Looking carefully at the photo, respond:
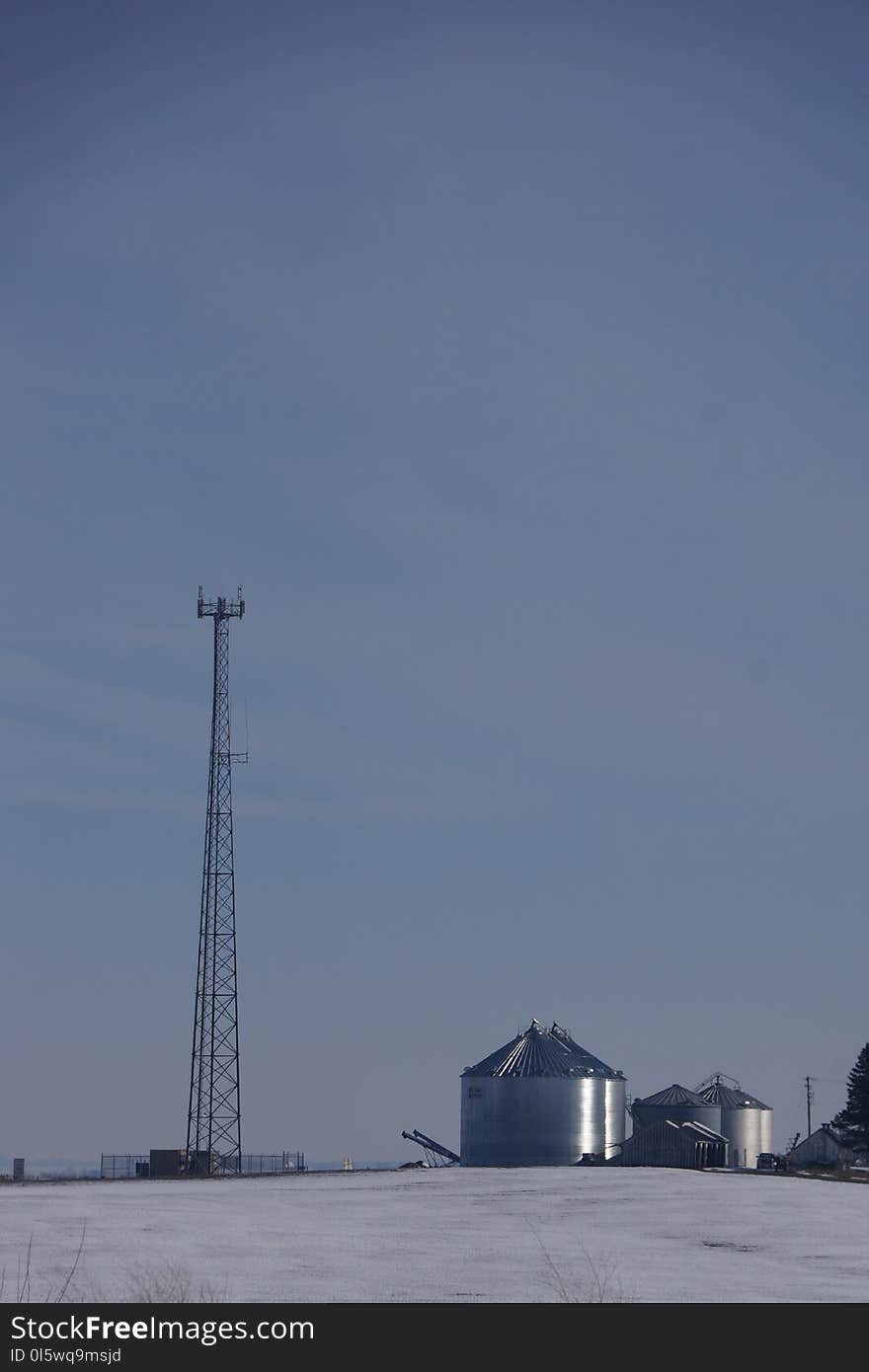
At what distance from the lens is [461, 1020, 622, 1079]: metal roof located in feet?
339

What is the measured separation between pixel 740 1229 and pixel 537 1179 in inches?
1361

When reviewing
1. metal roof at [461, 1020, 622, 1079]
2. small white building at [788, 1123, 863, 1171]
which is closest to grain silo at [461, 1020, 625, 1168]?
metal roof at [461, 1020, 622, 1079]

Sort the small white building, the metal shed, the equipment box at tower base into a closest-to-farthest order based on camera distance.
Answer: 1. the equipment box at tower base
2. the metal shed
3. the small white building

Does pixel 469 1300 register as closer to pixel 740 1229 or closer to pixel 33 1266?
pixel 33 1266

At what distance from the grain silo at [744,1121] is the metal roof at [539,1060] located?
12.2 meters

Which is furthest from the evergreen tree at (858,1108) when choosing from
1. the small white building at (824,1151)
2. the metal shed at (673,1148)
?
the metal shed at (673,1148)

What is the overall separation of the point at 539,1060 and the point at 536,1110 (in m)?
3.73

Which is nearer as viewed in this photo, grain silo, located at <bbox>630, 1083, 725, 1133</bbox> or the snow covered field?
the snow covered field

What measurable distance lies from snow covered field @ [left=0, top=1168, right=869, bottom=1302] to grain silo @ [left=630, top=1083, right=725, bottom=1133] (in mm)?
54391

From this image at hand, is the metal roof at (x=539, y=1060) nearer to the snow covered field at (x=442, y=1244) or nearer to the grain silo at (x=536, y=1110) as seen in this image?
the grain silo at (x=536, y=1110)

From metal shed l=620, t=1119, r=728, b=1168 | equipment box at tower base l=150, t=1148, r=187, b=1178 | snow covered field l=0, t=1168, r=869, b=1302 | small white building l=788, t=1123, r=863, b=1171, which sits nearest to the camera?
snow covered field l=0, t=1168, r=869, b=1302

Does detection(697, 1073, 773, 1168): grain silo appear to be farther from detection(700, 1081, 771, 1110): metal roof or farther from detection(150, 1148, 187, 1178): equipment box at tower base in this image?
detection(150, 1148, 187, 1178): equipment box at tower base

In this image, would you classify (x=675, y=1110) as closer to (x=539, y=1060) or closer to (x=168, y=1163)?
(x=539, y=1060)

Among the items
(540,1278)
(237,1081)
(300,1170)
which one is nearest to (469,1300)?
(540,1278)
